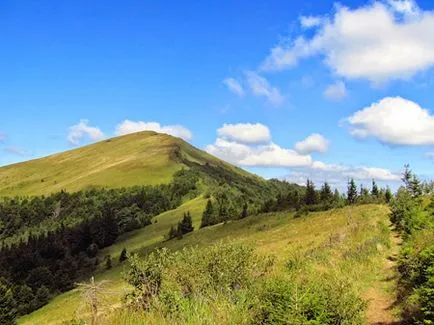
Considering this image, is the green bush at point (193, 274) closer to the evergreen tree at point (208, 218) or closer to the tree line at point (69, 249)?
the tree line at point (69, 249)

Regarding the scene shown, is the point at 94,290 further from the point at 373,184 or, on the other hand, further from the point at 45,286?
the point at 45,286

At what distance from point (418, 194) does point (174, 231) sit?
3028 inches

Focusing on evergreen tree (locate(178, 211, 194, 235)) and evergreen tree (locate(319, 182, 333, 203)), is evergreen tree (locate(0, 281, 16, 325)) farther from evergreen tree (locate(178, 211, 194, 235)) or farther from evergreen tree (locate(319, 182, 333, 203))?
evergreen tree (locate(319, 182, 333, 203))

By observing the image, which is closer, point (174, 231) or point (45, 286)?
point (174, 231)

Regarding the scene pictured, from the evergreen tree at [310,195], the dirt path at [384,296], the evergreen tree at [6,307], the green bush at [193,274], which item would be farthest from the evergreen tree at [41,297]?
the green bush at [193,274]

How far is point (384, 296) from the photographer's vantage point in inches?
616

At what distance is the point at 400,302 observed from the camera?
13.7 meters

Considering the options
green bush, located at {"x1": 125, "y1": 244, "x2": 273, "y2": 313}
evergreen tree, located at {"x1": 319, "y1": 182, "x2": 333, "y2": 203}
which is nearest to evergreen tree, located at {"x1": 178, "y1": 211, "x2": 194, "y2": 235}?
evergreen tree, located at {"x1": 319, "y1": 182, "x2": 333, "y2": 203}

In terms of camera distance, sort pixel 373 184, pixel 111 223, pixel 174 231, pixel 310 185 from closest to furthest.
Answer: pixel 373 184, pixel 310 185, pixel 174 231, pixel 111 223

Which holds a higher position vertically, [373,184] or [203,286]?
[373,184]

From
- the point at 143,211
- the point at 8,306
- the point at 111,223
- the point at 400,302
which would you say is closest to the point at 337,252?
the point at 400,302

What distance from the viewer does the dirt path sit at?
13.0 meters

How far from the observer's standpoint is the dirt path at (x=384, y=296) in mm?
12984

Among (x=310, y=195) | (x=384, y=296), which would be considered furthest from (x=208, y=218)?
(x=384, y=296)
